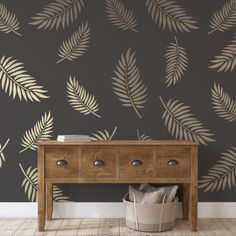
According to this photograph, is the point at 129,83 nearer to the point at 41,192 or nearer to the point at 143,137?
the point at 143,137

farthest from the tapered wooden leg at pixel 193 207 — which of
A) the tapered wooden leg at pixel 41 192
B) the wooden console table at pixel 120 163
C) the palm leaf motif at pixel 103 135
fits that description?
the tapered wooden leg at pixel 41 192

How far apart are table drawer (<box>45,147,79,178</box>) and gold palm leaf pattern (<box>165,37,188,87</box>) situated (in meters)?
1.12

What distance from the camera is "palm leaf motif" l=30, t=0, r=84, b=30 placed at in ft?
12.2

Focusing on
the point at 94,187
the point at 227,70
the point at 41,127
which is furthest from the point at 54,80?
the point at 227,70

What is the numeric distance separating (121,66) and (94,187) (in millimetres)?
1055

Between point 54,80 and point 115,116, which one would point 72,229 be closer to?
point 115,116

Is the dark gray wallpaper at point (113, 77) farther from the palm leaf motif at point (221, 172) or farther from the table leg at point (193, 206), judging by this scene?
the table leg at point (193, 206)

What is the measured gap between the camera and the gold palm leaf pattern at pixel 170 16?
147 inches

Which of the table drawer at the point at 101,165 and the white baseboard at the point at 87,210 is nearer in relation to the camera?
the table drawer at the point at 101,165

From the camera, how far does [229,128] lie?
374 centimetres

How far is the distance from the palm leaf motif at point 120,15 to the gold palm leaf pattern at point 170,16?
170 mm

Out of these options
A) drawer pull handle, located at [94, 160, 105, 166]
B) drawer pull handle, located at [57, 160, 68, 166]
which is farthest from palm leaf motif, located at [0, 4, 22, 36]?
drawer pull handle, located at [94, 160, 105, 166]

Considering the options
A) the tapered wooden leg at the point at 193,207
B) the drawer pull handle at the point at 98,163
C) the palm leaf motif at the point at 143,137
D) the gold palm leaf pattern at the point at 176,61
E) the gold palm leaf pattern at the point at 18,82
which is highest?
the gold palm leaf pattern at the point at 176,61

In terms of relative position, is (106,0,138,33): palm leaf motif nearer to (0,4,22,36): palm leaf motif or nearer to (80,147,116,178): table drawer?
(0,4,22,36): palm leaf motif
